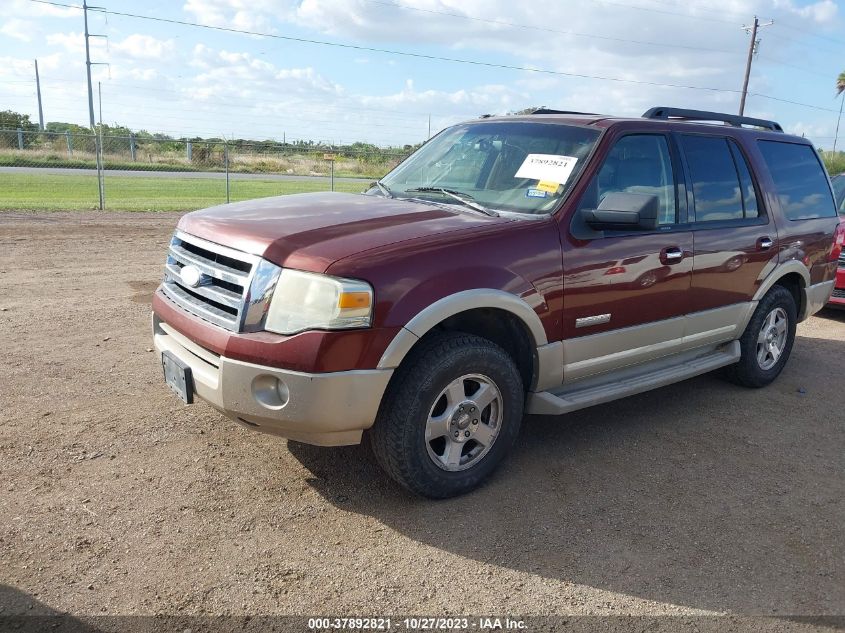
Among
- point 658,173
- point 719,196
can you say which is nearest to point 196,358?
point 658,173

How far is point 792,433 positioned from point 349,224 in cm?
344

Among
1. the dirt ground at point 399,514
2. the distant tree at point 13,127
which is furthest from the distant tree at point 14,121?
the dirt ground at point 399,514

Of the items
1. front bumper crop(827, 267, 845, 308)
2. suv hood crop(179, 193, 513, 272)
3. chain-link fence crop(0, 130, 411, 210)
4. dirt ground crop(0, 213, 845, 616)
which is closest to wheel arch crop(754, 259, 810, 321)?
dirt ground crop(0, 213, 845, 616)

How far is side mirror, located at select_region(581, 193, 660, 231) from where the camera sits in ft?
12.6

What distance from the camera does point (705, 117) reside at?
203 inches

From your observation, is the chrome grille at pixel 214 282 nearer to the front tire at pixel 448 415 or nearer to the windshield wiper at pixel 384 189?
the front tire at pixel 448 415

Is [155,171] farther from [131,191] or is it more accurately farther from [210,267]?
[210,267]

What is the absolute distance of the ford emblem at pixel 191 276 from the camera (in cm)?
359

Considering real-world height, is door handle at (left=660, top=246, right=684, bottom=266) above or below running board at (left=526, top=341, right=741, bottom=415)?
above

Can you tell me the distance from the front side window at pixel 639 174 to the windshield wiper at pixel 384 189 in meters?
1.28

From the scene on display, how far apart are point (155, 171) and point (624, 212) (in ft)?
99.2

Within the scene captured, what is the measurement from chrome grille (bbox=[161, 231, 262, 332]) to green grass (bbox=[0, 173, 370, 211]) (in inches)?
482

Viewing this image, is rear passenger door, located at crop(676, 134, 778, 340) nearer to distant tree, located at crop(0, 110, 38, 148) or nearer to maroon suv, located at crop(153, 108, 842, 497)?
maroon suv, located at crop(153, 108, 842, 497)

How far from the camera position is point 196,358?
11.5 ft
